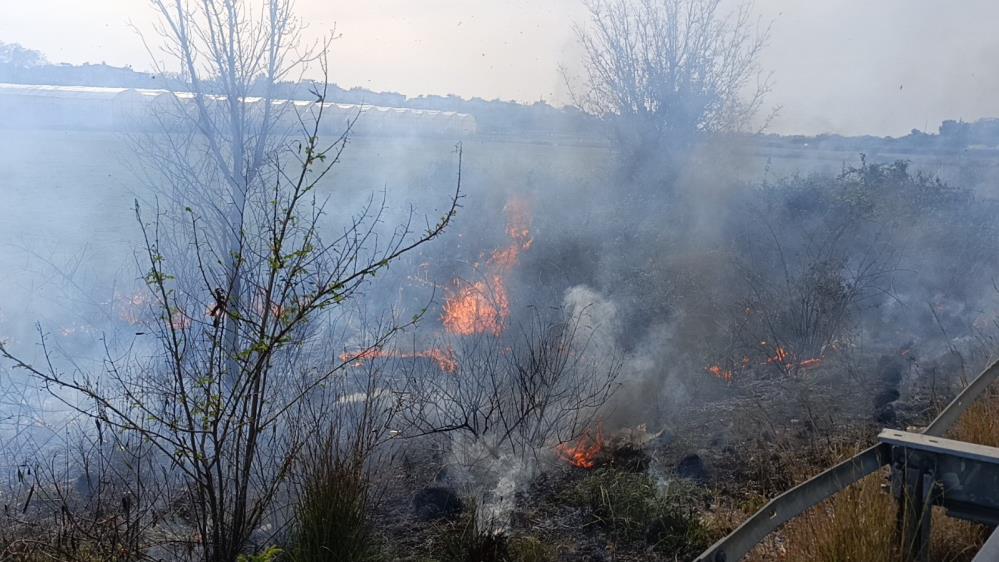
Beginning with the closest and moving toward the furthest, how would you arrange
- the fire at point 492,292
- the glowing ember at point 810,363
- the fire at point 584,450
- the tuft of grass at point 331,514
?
the tuft of grass at point 331,514 < the fire at point 584,450 < the glowing ember at point 810,363 < the fire at point 492,292

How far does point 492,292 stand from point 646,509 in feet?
22.5

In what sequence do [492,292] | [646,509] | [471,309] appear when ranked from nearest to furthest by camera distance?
[646,509]
[492,292]
[471,309]

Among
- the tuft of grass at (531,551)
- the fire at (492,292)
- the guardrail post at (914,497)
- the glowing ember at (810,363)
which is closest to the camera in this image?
the guardrail post at (914,497)

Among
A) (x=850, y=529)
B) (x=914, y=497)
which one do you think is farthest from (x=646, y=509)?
(x=914, y=497)

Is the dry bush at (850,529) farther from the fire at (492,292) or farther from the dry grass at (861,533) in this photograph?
the fire at (492,292)

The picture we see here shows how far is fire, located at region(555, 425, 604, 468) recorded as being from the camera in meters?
6.47

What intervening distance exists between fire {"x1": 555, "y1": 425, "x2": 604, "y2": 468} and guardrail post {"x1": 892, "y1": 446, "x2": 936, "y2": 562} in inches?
122

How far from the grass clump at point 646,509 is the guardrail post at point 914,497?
1.49 m

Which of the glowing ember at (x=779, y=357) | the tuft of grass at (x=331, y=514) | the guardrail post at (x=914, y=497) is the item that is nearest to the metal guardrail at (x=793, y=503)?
the guardrail post at (x=914, y=497)

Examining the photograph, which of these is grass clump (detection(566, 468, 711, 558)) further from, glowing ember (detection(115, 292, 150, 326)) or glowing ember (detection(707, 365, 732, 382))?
glowing ember (detection(115, 292, 150, 326))

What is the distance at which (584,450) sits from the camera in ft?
21.9

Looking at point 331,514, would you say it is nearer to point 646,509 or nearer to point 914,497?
point 646,509

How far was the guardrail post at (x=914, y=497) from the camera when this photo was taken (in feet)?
11.0

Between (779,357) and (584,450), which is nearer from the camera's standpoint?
(584,450)
